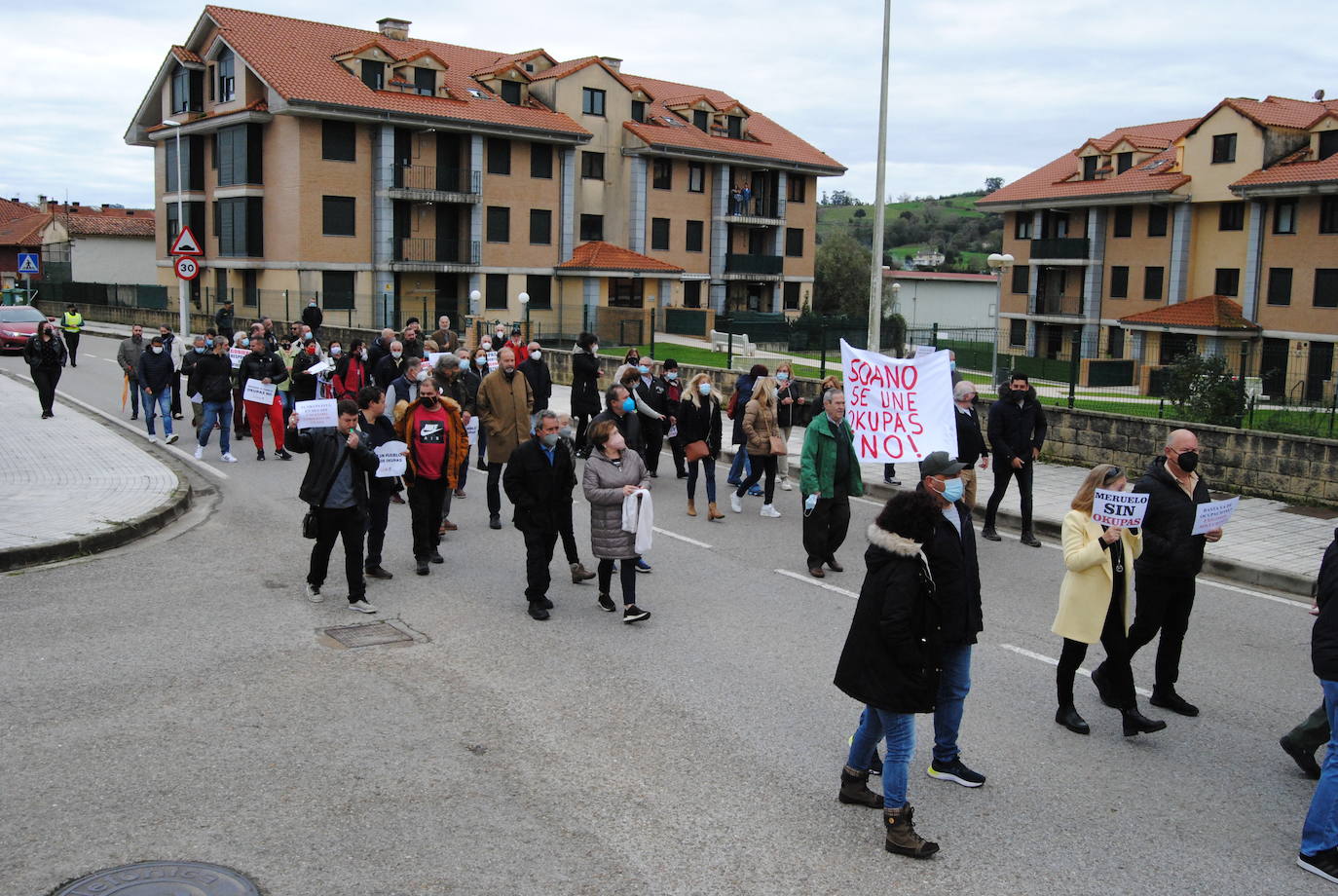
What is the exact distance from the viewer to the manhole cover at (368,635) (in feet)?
28.7

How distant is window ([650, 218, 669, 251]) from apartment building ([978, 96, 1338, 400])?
16947mm

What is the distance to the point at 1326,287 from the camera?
46500 millimetres

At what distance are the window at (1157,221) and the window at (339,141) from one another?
36223mm

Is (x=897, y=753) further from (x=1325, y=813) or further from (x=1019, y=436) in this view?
(x=1019, y=436)

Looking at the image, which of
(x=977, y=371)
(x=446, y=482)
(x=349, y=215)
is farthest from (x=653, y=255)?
Result: (x=446, y=482)

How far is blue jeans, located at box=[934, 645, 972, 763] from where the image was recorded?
6.29 metres

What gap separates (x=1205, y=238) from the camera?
5319 centimetres

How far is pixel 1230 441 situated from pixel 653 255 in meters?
43.2

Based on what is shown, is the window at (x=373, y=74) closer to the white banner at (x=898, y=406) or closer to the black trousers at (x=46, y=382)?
the black trousers at (x=46, y=382)

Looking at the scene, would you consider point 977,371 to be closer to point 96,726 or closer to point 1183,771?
point 1183,771

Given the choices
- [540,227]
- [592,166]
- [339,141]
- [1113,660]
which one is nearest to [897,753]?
[1113,660]

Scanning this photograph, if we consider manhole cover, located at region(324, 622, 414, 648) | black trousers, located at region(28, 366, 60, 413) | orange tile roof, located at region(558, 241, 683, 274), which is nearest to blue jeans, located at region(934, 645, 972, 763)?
manhole cover, located at region(324, 622, 414, 648)

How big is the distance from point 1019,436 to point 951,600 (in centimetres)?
775

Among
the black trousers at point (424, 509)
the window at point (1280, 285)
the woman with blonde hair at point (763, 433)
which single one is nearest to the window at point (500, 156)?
the window at point (1280, 285)
